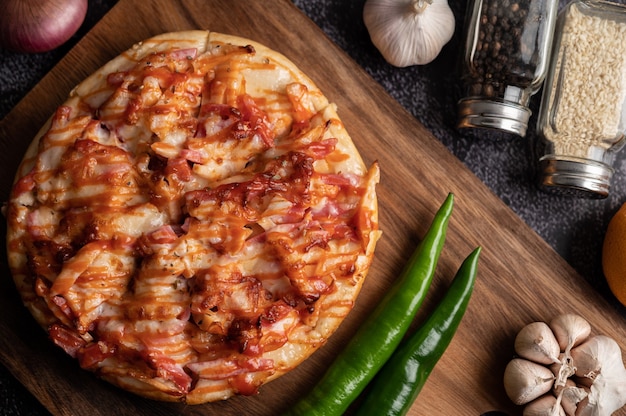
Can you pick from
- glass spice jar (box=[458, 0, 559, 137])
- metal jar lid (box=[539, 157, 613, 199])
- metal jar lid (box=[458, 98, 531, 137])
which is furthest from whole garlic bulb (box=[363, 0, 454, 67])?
metal jar lid (box=[539, 157, 613, 199])

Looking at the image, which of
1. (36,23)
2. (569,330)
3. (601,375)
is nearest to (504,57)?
(569,330)

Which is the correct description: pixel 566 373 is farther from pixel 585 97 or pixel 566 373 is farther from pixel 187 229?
pixel 187 229

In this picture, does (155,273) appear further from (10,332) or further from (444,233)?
(444,233)

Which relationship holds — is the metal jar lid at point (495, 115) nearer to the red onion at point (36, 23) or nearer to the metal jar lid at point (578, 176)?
the metal jar lid at point (578, 176)

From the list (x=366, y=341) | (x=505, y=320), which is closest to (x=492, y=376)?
(x=505, y=320)

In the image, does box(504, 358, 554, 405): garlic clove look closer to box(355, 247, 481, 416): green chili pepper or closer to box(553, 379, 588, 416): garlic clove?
box(553, 379, 588, 416): garlic clove

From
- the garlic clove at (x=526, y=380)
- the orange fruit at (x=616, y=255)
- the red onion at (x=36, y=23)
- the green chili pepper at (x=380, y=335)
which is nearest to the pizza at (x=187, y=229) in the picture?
the green chili pepper at (x=380, y=335)
